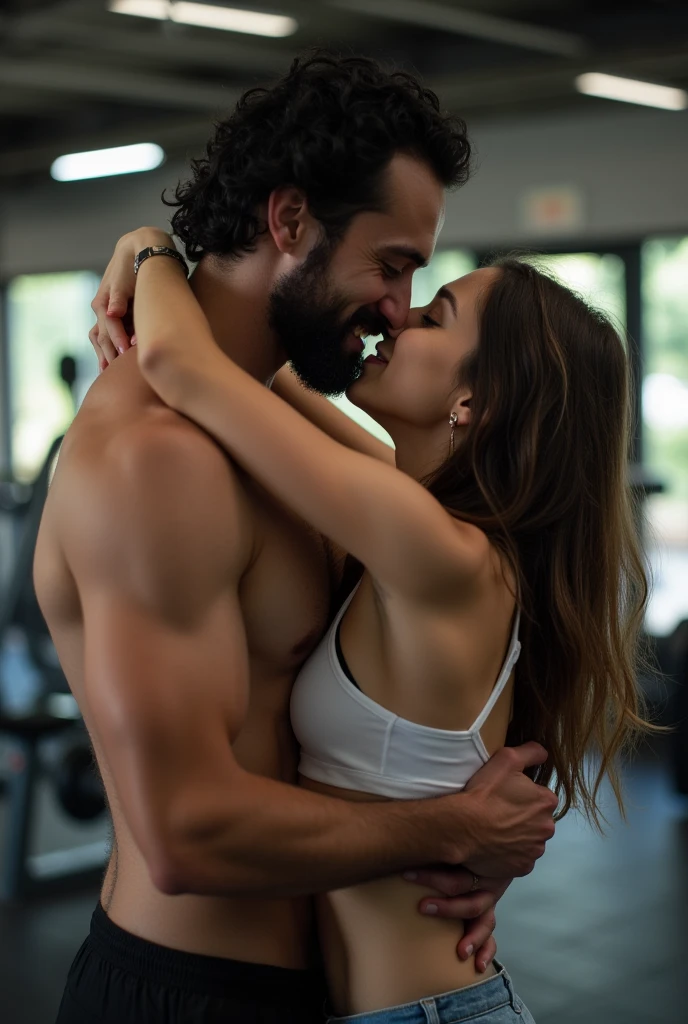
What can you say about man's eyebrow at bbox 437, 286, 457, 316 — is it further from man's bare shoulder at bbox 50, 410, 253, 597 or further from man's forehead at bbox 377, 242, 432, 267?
man's bare shoulder at bbox 50, 410, 253, 597

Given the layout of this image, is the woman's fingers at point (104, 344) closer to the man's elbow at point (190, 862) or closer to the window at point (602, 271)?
the man's elbow at point (190, 862)

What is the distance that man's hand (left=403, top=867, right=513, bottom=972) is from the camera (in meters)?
1.46

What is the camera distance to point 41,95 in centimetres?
743

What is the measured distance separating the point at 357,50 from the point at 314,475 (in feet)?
18.3

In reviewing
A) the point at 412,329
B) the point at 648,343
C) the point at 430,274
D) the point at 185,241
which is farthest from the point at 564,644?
the point at 430,274

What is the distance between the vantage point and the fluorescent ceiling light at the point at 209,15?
16.3ft

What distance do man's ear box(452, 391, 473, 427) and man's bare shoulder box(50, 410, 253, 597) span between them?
411mm

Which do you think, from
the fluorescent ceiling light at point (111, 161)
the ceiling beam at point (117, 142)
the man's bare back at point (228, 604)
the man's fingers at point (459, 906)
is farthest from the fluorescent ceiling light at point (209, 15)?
the man's fingers at point (459, 906)

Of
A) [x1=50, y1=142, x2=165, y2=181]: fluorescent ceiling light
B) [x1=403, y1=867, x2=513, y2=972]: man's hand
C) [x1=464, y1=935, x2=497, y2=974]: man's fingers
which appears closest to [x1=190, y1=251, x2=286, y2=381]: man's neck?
[x1=403, y1=867, x2=513, y2=972]: man's hand

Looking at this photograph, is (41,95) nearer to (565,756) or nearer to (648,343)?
(648,343)

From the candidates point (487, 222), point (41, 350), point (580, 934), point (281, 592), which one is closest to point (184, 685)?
point (281, 592)

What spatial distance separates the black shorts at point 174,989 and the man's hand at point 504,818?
0.87ft

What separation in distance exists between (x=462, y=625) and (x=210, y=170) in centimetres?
80

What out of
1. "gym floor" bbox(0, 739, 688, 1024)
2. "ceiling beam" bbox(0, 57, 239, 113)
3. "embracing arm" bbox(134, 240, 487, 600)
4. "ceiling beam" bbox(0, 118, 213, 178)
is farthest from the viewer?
"ceiling beam" bbox(0, 118, 213, 178)
